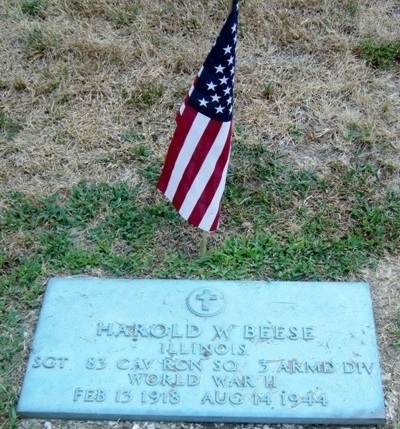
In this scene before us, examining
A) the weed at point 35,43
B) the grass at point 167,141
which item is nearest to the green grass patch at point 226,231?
the grass at point 167,141

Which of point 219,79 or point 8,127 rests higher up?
point 219,79

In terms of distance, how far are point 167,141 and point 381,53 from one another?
4.54 ft

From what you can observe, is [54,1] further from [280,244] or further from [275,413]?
[275,413]

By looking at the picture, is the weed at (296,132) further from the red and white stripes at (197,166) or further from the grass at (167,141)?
the red and white stripes at (197,166)

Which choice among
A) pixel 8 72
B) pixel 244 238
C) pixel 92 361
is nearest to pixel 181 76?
pixel 8 72

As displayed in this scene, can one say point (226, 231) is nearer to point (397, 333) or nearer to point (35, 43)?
point (397, 333)

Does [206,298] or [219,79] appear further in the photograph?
[206,298]

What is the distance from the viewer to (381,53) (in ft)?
13.0

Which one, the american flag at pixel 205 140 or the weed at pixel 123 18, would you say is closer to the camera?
the american flag at pixel 205 140

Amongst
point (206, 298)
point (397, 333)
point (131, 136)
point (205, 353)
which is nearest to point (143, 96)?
point (131, 136)

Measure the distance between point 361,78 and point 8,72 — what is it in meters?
1.96

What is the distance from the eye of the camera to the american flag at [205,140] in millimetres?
2500

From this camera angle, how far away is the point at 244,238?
3025 mm

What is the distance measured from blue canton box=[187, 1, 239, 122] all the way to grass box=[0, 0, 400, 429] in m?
0.67
